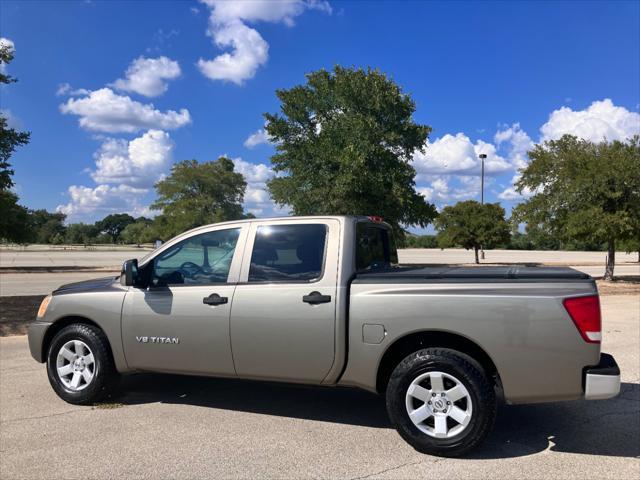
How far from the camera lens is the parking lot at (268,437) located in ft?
11.9

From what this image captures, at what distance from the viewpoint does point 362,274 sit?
14.3 feet

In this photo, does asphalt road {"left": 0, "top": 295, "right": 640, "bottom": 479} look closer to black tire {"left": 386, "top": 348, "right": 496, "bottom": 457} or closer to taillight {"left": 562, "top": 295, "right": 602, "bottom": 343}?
black tire {"left": 386, "top": 348, "right": 496, "bottom": 457}

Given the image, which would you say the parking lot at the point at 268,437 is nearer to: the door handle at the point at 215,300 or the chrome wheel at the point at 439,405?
the chrome wheel at the point at 439,405

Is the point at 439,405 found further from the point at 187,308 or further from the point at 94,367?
the point at 94,367

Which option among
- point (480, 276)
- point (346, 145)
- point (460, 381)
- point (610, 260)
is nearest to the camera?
point (460, 381)

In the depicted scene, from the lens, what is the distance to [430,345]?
410cm

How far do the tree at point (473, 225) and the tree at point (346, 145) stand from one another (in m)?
12.6

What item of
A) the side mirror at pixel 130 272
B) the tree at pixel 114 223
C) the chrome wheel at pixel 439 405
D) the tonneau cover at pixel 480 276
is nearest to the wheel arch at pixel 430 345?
the chrome wheel at pixel 439 405

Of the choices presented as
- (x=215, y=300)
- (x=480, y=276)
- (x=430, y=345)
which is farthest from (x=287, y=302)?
(x=480, y=276)

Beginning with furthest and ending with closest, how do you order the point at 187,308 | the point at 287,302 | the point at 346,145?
the point at 346,145 < the point at 187,308 < the point at 287,302

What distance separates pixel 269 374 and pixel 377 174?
18.9 metres

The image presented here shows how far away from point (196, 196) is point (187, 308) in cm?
5564

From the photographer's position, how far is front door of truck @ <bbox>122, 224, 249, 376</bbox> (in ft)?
14.9

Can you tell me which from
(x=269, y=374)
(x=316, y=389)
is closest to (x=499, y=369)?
(x=269, y=374)
